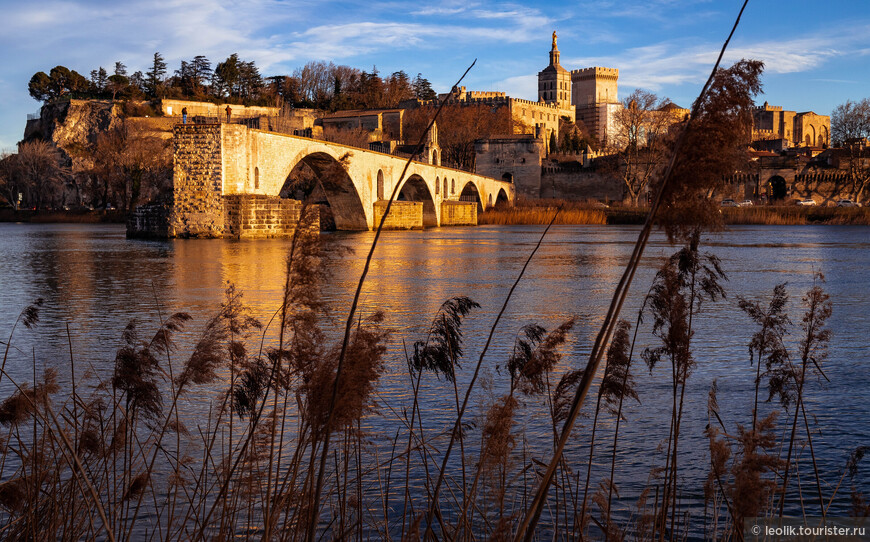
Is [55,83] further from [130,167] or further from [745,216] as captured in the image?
[745,216]

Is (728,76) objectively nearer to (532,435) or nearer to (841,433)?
(532,435)

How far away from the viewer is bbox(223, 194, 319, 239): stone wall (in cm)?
2411

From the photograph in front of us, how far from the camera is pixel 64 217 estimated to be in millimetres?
48062

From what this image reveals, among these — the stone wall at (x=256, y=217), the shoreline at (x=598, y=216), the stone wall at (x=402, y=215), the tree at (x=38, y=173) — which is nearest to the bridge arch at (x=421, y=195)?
the stone wall at (x=402, y=215)

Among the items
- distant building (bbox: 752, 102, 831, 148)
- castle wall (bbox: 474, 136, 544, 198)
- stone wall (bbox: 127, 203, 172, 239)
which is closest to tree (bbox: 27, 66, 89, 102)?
castle wall (bbox: 474, 136, 544, 198)

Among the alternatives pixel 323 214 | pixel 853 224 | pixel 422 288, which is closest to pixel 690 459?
pixel 323 214

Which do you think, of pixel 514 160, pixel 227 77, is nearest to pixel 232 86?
pixel 227 77

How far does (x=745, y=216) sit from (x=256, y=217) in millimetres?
26240

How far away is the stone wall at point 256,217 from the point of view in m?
24.1

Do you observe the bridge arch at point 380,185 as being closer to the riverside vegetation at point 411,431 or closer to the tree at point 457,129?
the tree at point 457,129

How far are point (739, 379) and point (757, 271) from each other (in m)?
8.94

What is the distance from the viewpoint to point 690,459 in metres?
3.44

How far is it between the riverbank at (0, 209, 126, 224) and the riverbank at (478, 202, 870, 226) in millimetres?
23347

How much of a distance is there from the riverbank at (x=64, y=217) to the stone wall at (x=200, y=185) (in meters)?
22.7
